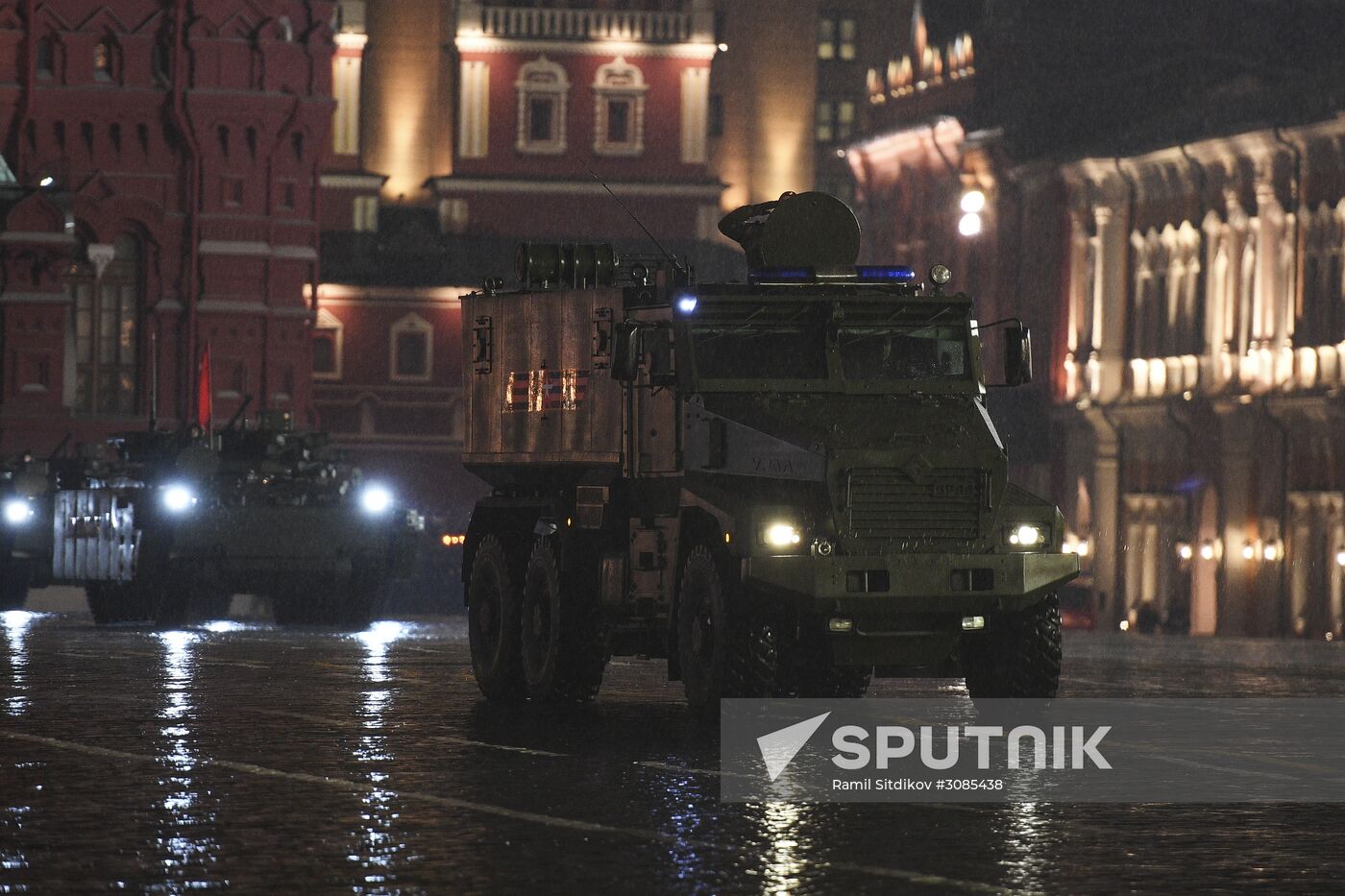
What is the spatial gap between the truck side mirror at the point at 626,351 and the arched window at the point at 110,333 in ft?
174

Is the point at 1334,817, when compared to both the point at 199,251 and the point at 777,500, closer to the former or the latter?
the point at 777,500

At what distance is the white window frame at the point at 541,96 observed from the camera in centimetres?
9069

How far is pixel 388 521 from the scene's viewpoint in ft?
137

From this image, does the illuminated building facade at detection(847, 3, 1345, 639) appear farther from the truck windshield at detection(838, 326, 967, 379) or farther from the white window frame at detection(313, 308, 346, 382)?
the truck windshield at detection(838, 326, 967, 379)

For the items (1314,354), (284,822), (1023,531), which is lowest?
(284,822)

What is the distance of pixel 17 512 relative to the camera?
159 feet

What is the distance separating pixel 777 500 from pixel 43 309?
5343 cm

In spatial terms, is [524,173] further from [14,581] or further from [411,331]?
[14,581]

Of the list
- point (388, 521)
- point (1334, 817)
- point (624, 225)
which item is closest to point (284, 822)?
point (1334, 817)

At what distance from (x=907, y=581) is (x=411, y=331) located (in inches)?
2759

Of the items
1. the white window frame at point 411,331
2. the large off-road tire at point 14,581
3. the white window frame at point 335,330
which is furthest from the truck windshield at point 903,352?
the white window frame at point 335,330

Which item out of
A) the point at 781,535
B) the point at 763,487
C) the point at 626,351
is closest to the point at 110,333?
the point at 626,351

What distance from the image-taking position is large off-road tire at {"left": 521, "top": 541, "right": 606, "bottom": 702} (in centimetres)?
2128

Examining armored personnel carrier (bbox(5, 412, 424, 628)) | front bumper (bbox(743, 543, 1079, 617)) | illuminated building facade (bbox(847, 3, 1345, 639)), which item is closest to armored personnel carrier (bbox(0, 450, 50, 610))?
armored personnel carrier (bbox(5, 412, 424, 628))
